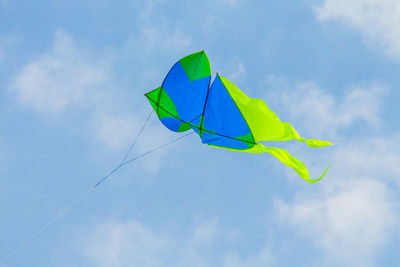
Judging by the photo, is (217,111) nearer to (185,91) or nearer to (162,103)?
(185,91)

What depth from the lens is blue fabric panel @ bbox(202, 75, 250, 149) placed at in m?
9.41

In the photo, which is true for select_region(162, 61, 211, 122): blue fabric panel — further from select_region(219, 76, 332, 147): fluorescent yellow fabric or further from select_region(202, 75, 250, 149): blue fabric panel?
select_region(219, 76, 332, 147): fluorescent yellow fabric

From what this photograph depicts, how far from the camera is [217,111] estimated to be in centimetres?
954

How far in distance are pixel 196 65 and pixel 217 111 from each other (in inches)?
44.9

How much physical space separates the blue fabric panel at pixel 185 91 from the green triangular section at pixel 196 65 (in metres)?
0.09

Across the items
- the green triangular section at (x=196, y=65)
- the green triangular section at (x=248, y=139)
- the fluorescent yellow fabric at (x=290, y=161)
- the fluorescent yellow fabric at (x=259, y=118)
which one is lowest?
the fluorescent yellow fabric at (x=290, y=161)

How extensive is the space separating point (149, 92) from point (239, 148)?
7.98ft

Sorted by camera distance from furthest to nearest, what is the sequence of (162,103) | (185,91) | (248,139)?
(162,103)
(185,91)
(248,139)

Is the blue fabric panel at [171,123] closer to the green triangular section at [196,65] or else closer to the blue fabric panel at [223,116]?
the blue fabric panel at [223,116]

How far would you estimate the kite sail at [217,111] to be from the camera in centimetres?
914

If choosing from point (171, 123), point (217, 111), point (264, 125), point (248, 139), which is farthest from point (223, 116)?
point (171, 123)

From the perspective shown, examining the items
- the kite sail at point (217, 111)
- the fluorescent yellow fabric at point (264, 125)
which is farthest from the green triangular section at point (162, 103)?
the fluorescent yellow fabric at point (264, 125)

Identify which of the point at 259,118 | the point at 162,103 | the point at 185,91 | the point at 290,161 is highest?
the point at 185,91

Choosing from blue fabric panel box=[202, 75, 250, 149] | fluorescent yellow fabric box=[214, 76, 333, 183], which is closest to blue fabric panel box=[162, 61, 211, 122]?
blue fabric panel box=[202, 75, 250, 149]
